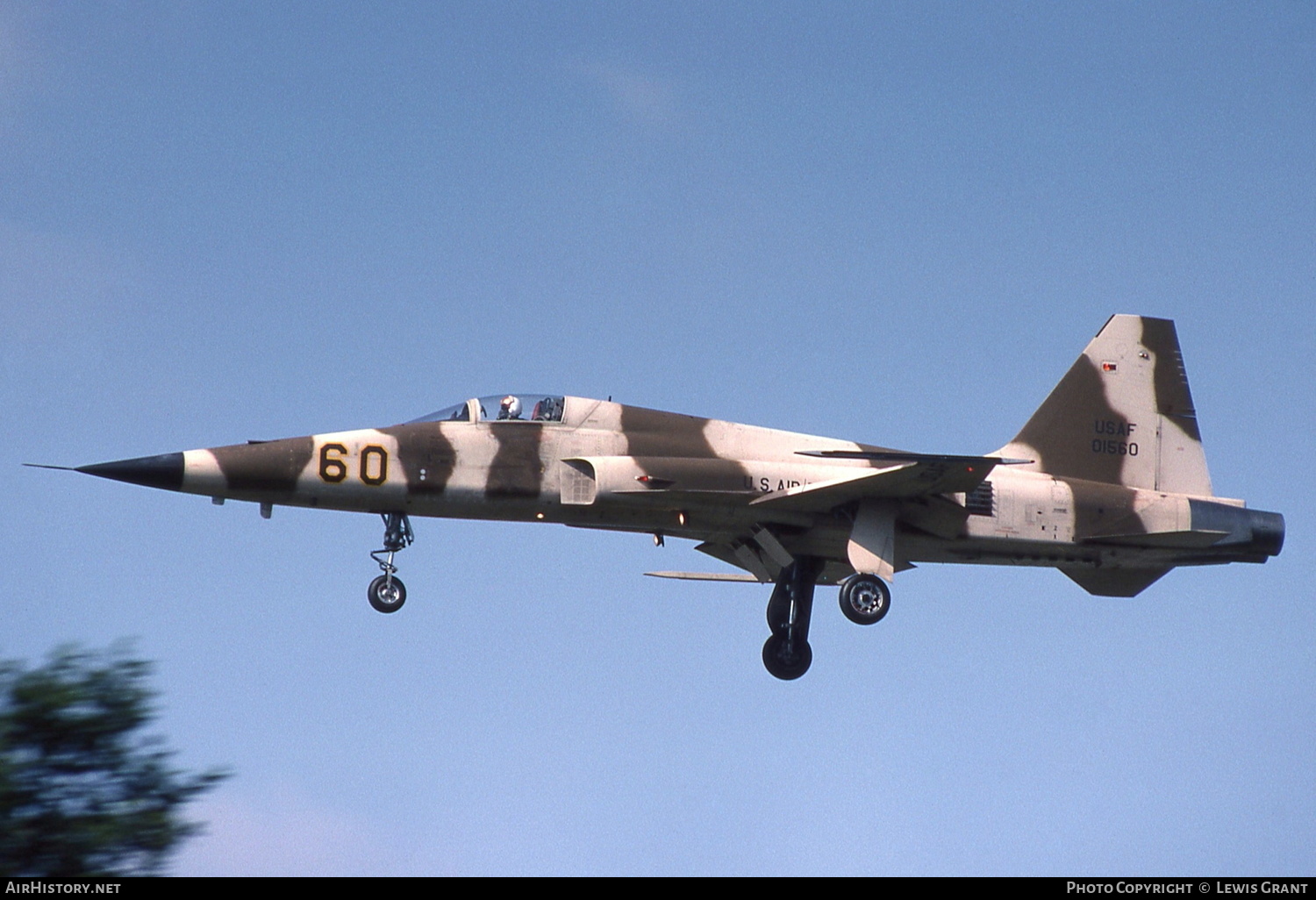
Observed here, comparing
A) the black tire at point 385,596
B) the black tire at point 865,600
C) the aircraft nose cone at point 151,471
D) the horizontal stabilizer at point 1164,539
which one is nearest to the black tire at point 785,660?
the black tire at point 865,600

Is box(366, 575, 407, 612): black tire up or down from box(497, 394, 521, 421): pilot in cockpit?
down

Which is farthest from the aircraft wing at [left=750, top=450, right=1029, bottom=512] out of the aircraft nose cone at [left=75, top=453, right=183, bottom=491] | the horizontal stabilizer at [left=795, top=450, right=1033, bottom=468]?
the aircraft nose cone at [left=75, top=453, right=183, bottom=491]

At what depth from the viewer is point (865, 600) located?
25078mm

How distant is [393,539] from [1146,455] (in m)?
12.6

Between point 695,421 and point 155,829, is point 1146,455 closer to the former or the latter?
point 695,421

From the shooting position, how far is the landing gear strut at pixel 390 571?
2430cm

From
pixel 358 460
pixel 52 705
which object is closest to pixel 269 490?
pixel 358 460

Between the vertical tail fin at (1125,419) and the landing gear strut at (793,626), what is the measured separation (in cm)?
416

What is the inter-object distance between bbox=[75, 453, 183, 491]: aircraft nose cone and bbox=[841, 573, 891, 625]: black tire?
9798mm

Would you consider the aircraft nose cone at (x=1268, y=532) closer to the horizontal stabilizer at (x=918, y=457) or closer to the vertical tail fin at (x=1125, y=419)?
the vertical tail fin at (x=1125, y=419)

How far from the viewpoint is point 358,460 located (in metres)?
24.6

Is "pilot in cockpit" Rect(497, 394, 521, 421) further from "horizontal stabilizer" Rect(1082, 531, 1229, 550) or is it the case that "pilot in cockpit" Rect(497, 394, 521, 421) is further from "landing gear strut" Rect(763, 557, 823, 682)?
"horizontal stabilizer" Rect(1082, 531, 1229, 550)

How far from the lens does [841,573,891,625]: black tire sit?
25.0 metres

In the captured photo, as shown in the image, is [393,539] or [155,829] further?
[393,539]
